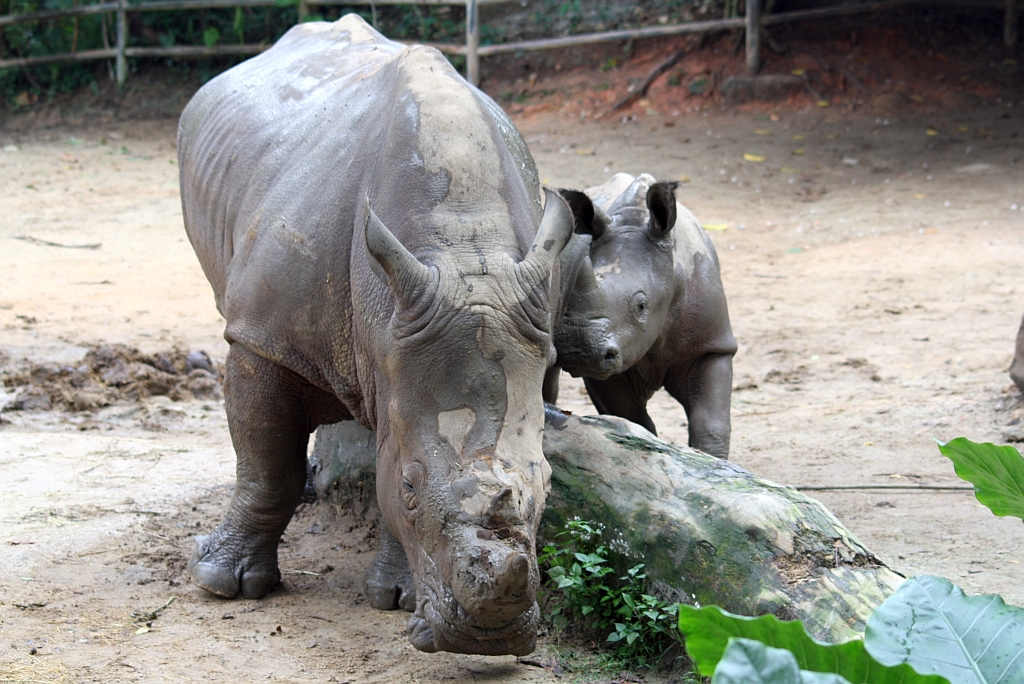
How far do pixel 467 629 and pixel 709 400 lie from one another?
2543mm

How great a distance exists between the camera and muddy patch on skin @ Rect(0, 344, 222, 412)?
6723 mm

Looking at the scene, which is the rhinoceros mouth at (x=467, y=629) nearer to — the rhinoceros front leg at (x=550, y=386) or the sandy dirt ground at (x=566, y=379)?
the sandy dirt ground at (x=566, y=379)

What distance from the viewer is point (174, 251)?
11.2 m

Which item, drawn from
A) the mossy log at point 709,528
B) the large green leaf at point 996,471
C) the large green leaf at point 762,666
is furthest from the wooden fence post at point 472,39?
the large green leaf at point 762,666

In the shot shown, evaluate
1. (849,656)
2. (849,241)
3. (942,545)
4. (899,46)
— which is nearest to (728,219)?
(849,241)

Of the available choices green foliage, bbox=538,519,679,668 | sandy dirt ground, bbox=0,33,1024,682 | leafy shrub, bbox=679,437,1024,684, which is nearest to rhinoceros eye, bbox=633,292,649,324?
green foliage, bbox=538,519,679,668

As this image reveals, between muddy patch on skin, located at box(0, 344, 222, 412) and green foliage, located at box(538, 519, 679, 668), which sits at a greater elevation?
green foliage, located at box(538, 519, 679, 668)

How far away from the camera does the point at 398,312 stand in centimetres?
315

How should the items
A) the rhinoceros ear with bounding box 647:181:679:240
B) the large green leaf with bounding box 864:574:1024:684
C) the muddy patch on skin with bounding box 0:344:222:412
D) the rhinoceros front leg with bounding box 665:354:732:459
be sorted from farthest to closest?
the muddy patch on skin with bounding box 0:344:222:412
the rhinoceros front leg with bounding box 665:354:732:459
the rhinoceros ear with bounding box 647:181:679:240
the large green leaf with bounding box 864:574:1024:684

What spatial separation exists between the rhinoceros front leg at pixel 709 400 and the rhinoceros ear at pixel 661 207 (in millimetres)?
700

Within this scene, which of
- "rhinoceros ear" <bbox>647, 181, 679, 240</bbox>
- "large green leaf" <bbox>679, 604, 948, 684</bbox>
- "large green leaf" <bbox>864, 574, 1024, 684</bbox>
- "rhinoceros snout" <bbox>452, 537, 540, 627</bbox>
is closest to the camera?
"large green leaf" <bbox>679, 604, 948, 684</bbox>

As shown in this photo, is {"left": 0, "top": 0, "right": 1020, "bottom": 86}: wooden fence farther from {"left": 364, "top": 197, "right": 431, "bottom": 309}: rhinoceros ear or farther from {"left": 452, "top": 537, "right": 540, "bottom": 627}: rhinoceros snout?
{"left": 452, "top": 537, "right": 540, "bottom": 627}: rhinoceros snout

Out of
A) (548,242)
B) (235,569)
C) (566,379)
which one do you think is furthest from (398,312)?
(566,379)

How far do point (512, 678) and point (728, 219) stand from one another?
8846 mm
